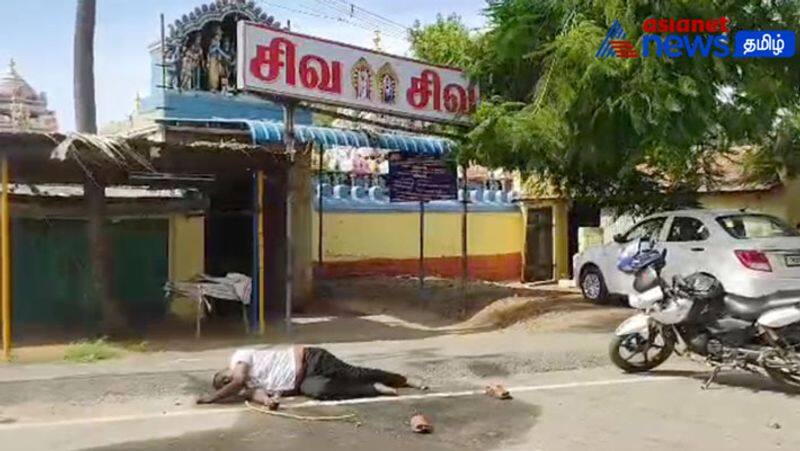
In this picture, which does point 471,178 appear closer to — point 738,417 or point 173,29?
point 173,29

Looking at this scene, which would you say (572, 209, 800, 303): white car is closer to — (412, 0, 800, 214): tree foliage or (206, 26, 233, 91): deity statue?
(412, 0, 800, 214): tree foliage

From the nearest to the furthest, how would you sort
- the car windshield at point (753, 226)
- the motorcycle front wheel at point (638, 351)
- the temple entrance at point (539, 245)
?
the motorcycle front wheel at point (638, 351) → the car windshield at point (753, 226) → the temple entrance at point (539, 245)

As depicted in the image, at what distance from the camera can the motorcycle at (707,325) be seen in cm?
792

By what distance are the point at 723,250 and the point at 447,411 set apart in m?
6.62

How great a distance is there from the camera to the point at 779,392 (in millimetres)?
8203

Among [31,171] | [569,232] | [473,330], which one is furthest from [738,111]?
[569,232]

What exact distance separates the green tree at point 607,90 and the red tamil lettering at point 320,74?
2.06m

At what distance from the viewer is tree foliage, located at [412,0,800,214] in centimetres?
1148

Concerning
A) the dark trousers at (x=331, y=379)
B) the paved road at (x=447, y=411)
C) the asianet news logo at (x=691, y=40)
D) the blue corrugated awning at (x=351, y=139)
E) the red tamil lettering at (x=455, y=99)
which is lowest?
the paved road at (x=447, y=411)

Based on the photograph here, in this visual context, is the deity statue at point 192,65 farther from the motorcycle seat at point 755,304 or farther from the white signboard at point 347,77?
the motorcycle seat at point 755,304

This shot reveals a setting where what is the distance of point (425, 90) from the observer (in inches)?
572

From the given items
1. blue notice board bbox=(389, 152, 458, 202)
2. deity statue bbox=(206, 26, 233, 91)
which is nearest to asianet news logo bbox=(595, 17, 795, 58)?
blue notice board bbox=(389, 152, 458, 202)

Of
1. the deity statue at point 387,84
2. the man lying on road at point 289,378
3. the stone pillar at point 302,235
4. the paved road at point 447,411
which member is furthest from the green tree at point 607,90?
the man lying on road at point 289,378

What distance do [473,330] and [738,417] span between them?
6789 millimetres
